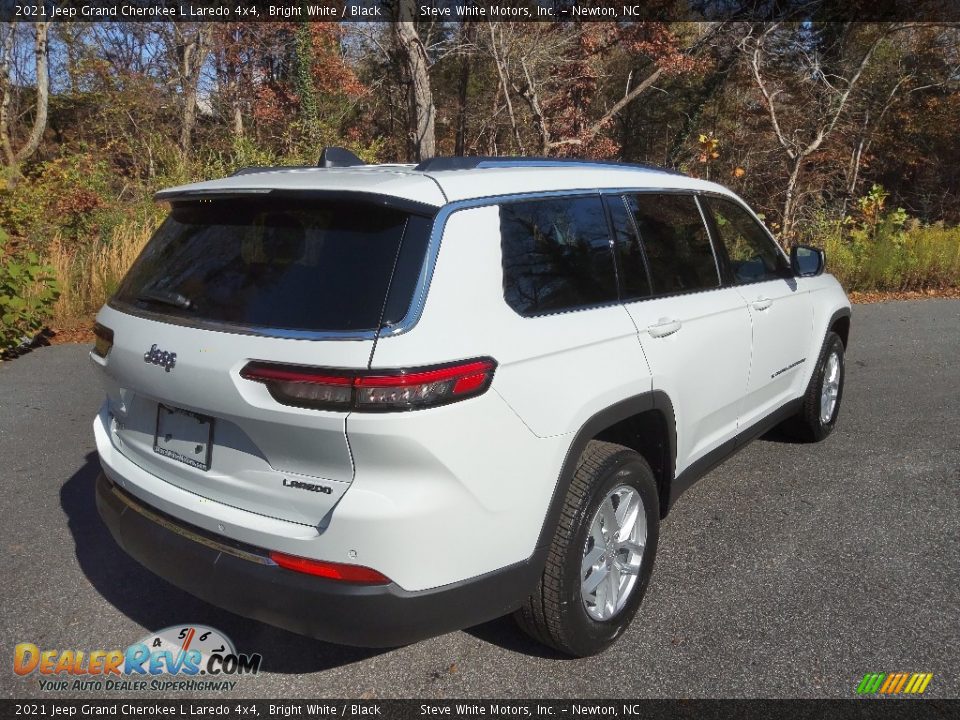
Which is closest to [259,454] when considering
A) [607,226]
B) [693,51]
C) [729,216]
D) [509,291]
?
[509,291]

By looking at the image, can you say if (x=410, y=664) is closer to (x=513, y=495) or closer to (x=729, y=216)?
(x=513, y=495)

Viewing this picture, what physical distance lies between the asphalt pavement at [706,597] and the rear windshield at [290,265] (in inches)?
52.7

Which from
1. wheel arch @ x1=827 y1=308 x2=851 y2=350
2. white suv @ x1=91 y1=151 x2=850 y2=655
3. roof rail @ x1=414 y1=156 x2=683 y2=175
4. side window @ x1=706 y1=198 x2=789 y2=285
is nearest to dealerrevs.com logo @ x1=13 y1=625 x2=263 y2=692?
white suv @ x1=91 y1=151 x2=850 y2=655

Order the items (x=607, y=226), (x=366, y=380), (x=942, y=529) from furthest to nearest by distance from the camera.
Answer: (x=942, y=529), (x=607, y=226), (x=366, y=380)

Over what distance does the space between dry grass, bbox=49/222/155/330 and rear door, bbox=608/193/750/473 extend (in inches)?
277

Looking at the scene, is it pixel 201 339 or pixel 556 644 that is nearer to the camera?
pixel 201 339

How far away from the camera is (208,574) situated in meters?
2.37

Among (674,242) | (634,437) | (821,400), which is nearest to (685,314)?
(674,242)

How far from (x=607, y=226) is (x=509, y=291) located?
0.81m

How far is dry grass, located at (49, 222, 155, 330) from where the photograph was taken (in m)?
8.50

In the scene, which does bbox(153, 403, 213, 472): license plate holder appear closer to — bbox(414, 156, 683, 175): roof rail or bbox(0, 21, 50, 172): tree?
bbox(414, 156, 683, 175): roof rail

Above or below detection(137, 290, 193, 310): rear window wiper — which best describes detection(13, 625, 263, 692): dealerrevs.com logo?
below

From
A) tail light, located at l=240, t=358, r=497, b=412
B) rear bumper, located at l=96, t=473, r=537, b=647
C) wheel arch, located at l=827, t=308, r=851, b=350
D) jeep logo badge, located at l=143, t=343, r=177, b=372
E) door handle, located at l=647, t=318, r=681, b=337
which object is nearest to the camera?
tail light, located at l=240, t=358, r=497, b=412

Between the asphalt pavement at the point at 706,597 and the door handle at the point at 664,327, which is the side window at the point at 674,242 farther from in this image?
the asphalt pavement at the point at 706,597
